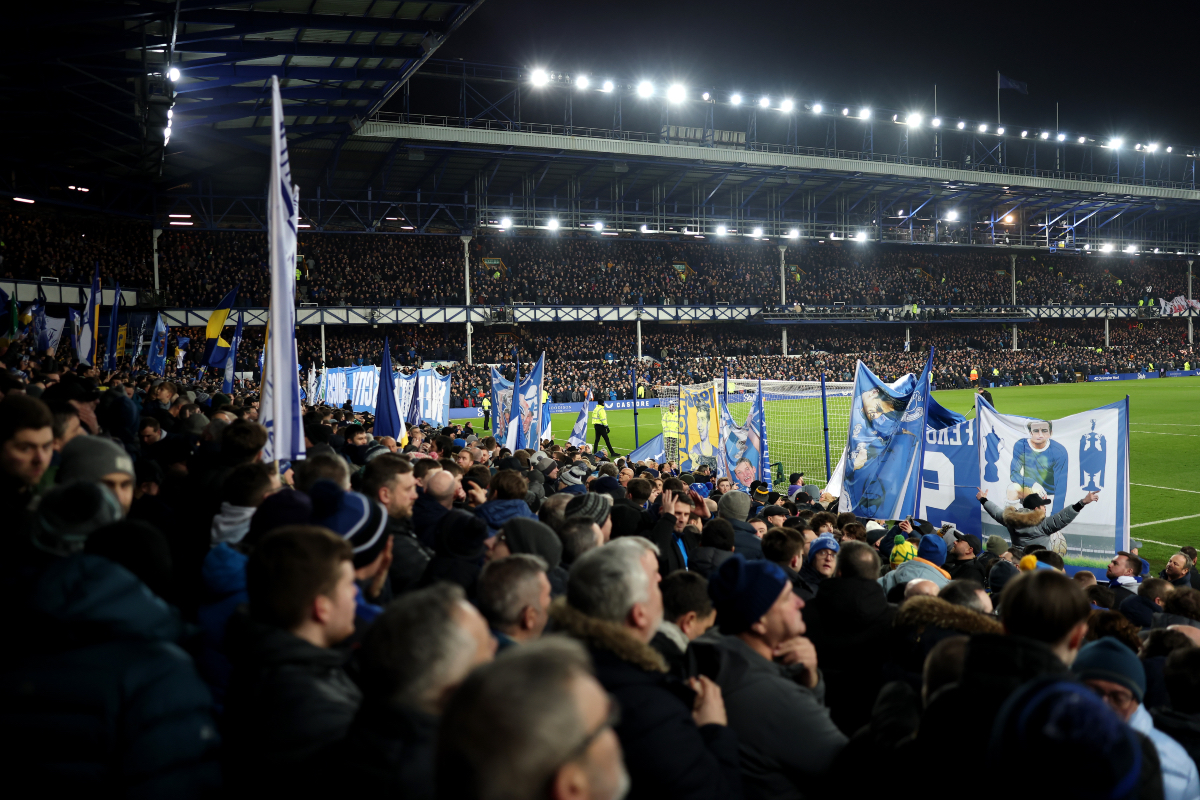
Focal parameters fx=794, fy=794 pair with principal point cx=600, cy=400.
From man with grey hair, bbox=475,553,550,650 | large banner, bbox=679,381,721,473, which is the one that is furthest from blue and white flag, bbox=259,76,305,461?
large banner, bbox=679,381,721,473

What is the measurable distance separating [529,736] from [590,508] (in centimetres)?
400

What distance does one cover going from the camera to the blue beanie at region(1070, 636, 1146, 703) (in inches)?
107

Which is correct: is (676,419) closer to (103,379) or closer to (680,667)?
(103,379)

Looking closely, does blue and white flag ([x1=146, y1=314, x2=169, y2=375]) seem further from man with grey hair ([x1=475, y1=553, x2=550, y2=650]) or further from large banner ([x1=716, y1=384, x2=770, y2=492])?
man with grey hair ([x1=475, y1=553, x2=550, y2=650])

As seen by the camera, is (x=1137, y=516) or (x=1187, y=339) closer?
(x=1137, y=516)

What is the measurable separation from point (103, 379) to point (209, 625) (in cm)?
1617

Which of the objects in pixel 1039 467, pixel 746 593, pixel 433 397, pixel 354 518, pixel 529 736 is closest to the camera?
pixel 529 736

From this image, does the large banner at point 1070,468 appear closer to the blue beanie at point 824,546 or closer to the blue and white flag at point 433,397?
the blue beanie at point 824,546

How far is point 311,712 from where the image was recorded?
2.17 metres

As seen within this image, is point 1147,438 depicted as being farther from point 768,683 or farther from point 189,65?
point 189,65

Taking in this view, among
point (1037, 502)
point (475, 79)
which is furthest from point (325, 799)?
point (475, 79)

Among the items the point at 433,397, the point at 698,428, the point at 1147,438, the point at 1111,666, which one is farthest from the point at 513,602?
the point at 1147,438

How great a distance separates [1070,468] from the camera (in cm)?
991

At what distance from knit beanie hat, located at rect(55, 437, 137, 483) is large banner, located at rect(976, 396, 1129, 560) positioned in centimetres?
965
